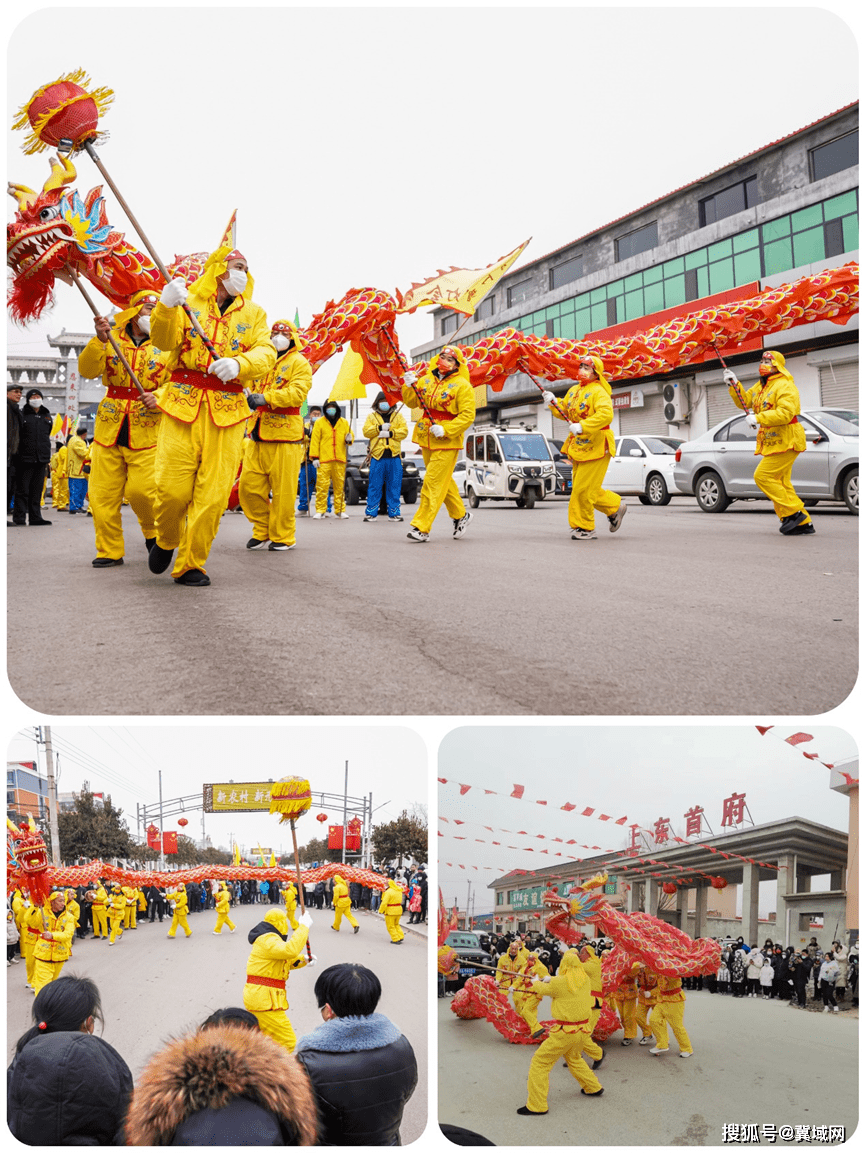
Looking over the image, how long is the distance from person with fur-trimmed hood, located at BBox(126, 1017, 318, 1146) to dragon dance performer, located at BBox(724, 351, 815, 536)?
6.98 metres

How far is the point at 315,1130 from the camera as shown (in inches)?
91.8

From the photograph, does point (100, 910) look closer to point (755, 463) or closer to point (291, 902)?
point (291, 902)

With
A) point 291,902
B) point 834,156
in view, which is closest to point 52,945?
point 291,902

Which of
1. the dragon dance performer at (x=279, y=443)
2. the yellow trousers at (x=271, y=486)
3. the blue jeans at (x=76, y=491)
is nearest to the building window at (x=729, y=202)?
the blue jeans at (x=76, y=491)

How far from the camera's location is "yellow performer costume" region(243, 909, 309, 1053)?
403cm

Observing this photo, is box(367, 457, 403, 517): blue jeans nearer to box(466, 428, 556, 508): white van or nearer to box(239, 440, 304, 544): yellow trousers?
box(466, 428, 556, 508): white van

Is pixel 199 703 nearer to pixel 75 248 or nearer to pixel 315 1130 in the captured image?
pixel 315 1130

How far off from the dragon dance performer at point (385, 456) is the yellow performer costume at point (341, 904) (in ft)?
24.7

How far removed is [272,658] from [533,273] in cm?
2596

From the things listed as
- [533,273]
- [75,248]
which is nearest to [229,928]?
[75,248]

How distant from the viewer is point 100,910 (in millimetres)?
6762

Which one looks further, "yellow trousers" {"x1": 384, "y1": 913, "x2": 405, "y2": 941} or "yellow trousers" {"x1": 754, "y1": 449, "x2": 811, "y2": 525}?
"yellow trousers" {"x1": 754, "y1": 449, "x2": 811, "y2": 525}

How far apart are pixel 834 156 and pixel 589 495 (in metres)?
18.7

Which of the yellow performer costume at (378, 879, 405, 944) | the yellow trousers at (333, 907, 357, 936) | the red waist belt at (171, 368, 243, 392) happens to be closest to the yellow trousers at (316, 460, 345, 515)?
the red waist belt at (171, 368, 243, 392)
